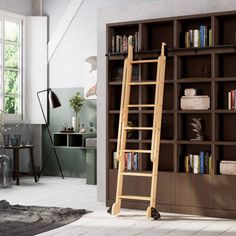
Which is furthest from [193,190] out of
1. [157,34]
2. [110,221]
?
[157,34]

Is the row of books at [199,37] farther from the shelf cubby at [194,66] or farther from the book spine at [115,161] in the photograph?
the book spine at [115,161]

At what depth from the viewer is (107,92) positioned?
25.0 feet

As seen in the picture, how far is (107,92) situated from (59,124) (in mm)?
3932

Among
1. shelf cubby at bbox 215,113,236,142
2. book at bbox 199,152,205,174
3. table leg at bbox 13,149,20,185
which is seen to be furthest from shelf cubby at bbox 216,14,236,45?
table leg at bbox 13,149,20,185

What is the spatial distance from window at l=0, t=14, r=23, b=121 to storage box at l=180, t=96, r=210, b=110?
498 centimetres

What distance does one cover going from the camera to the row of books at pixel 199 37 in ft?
22.9

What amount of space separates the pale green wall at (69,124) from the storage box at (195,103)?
404cm

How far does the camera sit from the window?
1101cm

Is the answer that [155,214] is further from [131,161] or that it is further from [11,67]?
[11,67]

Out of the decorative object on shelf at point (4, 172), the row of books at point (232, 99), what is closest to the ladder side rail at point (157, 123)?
the row of books at point (232, 99)

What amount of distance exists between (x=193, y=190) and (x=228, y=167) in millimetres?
575

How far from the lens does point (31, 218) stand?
6637 millimetres

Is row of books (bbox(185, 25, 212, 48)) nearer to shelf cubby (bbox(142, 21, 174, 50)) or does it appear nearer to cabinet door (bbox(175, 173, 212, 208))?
shelf cubby (bbox(142, 21, 174, 50))

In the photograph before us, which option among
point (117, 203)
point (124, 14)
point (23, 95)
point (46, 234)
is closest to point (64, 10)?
point (23, 95)
